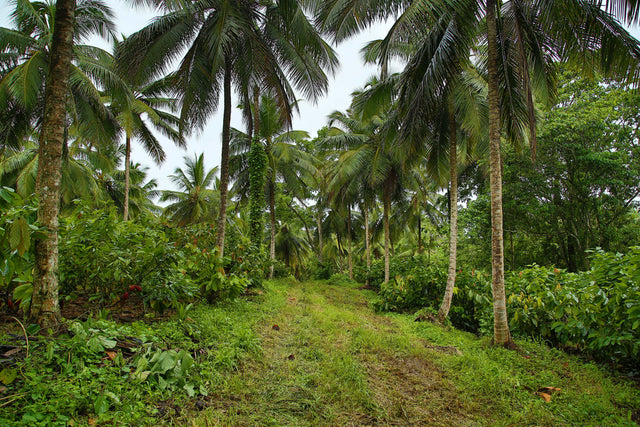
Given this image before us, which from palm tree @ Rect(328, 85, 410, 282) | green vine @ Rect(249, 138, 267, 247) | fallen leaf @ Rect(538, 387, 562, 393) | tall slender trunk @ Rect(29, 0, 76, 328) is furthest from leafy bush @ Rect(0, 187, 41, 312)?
palm tree @ Rect(328, 85, 410, 282)

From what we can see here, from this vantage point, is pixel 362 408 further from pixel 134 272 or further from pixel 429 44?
pixel 429 44

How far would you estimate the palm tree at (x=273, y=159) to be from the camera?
43.9 ft

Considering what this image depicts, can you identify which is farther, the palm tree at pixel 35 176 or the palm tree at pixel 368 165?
the palm tree at pixel 368 165

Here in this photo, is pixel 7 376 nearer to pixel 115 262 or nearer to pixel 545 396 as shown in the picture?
pixel 115 262

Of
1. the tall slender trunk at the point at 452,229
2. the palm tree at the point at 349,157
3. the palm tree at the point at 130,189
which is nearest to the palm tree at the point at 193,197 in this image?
the palm tree at the point at 130,189

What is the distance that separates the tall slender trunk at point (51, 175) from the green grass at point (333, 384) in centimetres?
52

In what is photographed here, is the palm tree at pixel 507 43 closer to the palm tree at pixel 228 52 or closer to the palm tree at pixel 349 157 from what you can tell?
the palm tree at pixel 228 52

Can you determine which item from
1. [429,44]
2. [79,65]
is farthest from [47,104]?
[79,65]

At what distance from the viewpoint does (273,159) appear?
13406 mm

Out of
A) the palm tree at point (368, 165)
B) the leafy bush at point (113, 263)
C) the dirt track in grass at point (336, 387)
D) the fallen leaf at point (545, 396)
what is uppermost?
the palm tree at point (368, 165)

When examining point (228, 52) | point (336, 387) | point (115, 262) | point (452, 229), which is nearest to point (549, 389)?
point (336, 387)

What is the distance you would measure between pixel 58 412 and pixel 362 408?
2355 millimetres

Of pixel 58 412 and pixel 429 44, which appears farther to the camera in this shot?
pixel 429 44

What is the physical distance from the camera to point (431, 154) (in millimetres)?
9289
